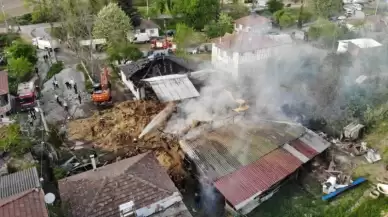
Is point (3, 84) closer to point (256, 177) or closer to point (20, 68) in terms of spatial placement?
point (20, 68)

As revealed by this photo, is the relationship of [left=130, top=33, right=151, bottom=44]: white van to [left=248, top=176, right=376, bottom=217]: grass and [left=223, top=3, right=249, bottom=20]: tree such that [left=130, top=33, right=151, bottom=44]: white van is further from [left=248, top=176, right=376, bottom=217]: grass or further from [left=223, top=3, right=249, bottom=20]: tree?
[left=248, top=176, right=376, bottom=217]: grass

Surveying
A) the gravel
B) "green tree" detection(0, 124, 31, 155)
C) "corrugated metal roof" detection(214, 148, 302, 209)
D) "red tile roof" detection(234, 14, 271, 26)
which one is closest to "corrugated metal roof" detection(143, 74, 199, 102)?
the gravel

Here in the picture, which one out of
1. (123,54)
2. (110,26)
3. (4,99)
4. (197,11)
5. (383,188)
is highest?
(197,11)

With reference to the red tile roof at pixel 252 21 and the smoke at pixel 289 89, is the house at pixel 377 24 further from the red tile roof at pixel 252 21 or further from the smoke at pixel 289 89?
the red tile roof at pixel 252 21

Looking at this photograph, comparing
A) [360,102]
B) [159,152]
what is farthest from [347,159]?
[159,152]

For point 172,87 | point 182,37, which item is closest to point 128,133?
point 172,87

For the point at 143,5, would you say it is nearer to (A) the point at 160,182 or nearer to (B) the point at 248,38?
(B) the point at 248,38

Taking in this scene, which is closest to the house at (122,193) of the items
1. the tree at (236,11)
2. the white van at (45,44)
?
the white van at (45,44)
